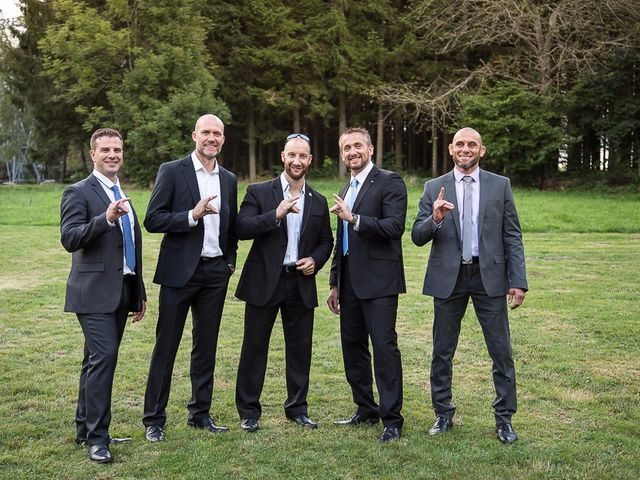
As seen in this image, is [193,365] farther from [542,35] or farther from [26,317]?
[542,35]

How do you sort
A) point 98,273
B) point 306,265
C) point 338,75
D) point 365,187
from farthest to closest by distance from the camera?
1. point 338,75
2. point 365,187
3. point 306,265
4. point 98,273

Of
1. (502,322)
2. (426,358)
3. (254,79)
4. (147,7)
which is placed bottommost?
(426,358)

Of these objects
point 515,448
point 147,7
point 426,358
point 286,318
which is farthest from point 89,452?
point 147,7

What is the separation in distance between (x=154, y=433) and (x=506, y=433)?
253 centimetres

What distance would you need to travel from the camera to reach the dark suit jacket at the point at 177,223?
5.30m

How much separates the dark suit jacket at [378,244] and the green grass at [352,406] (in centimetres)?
111

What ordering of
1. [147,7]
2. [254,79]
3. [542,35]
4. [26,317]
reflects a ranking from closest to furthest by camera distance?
1. [26,317]
2. [542,35]
3. [147,7]
4. [254,79]

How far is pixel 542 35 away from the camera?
3019 centimetres

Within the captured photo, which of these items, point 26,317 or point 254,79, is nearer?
point 26,317

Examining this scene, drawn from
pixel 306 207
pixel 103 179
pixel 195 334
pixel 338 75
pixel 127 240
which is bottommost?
pixel 195 334

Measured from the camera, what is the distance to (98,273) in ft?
16.3

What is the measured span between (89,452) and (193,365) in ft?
3.24

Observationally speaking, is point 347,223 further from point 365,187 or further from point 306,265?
point 306,265

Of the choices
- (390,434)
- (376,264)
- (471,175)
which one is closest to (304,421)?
(390,434)
